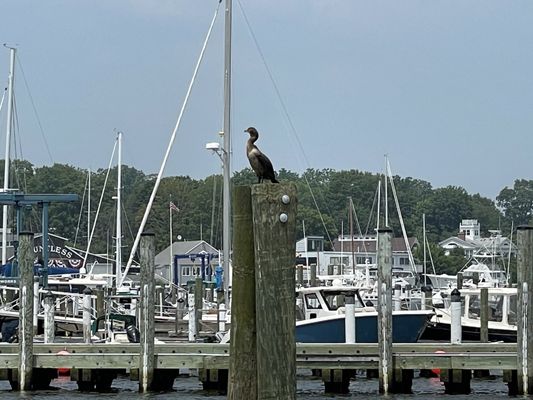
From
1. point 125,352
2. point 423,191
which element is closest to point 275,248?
point 125,352

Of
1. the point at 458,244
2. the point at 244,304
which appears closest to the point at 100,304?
the point at 244,304

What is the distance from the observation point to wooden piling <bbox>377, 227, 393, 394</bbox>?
80.7 ft

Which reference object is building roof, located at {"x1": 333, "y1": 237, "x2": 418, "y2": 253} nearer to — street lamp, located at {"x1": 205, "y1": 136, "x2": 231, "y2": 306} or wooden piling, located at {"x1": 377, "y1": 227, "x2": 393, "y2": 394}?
street lamp, located at {"x1": 205, "y1": 136, "x2": 231, "y2": 306}

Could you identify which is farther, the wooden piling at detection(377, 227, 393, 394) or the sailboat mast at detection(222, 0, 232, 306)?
the sailboat mast at detection(222, 0, 232, 306)

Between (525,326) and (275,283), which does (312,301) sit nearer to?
(525,326)

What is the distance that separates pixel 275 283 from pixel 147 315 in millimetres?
12269

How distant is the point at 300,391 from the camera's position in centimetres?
2886

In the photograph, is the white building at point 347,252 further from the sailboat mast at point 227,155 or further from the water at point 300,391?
the water at point 300,391

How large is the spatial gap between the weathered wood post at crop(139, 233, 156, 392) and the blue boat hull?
784 centimetres

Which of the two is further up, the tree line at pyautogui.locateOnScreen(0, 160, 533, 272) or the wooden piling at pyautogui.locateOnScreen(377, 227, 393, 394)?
the tree line at pyautogui.locateOnScreen(0, 160, 533, 272)

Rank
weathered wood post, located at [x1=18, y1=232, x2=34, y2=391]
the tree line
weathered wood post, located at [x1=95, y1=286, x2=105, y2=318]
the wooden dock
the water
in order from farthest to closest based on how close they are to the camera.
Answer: the tree line < weathered wood post, located at [x1=95, y1=286, x2=105, y2=318] < the water < weathered wood post, located at [x1=18, y1=232, x2=34, y2=391] < the wooden dock

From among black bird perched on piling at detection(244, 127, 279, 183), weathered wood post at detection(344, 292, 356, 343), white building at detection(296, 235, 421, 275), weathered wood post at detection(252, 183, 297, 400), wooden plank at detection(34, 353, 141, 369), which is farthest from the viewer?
white building at detection(296, 235, 421, 275)

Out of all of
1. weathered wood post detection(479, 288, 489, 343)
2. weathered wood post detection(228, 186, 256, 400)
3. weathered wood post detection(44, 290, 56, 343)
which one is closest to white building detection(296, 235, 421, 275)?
weathered wood post detection(479, 288, 489, 343)

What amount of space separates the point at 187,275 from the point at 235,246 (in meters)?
92.1
